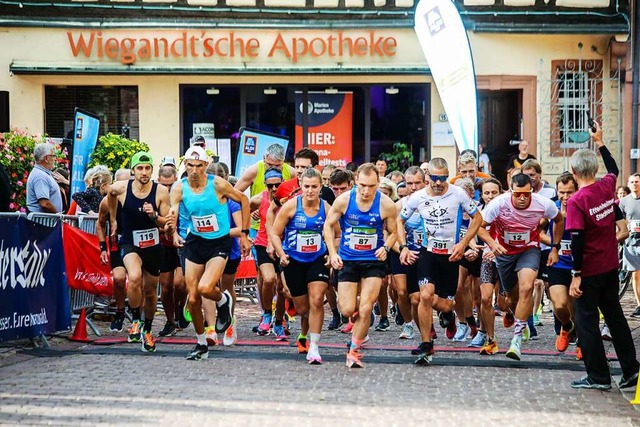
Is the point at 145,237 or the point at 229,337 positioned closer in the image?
the point at 145,237

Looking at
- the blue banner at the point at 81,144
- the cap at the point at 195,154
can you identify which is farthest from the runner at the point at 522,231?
the blue banner at the point at 81,144

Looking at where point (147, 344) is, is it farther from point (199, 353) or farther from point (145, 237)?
point (145, 237)

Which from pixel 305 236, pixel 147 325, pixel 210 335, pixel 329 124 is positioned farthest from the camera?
pixel 329 124

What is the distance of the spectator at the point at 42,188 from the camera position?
48.3 ft

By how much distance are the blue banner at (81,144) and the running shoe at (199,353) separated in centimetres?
579

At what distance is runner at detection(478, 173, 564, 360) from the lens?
39.7 ft

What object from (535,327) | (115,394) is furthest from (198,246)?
(535,327)

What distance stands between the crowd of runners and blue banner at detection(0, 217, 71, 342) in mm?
629

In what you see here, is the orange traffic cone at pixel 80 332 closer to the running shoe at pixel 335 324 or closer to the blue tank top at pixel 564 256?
the running shoe at pixel 335 324

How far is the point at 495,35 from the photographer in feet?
83.8

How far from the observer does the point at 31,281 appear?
1224 centimetres

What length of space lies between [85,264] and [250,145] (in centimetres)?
520

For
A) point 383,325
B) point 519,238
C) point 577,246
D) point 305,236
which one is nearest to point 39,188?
point 305,236

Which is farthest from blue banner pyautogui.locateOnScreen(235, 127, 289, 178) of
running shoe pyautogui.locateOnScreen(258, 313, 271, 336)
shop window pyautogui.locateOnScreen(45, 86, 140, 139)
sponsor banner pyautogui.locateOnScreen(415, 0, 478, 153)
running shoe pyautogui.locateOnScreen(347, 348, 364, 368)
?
shop window pyautogui.locateOnScreen(45, 86, 140, 139)
